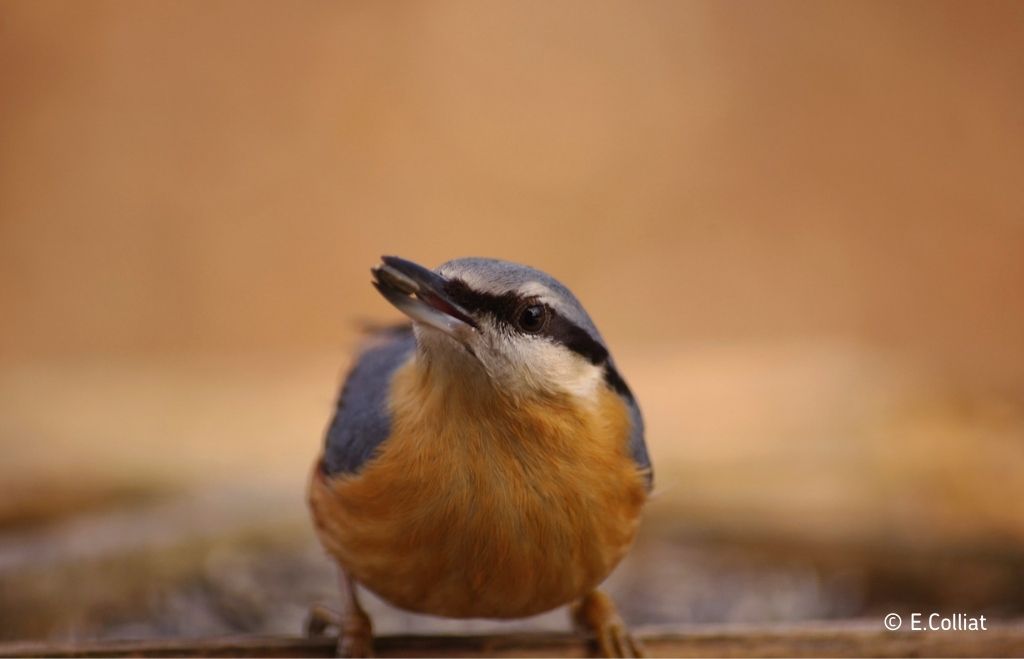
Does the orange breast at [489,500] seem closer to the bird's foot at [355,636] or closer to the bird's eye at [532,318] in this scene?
the bird's eye at [532,318]

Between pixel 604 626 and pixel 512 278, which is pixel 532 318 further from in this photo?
pixel 604 626

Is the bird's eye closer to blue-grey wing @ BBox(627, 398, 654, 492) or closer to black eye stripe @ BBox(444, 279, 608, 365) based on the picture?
black eye stripe @ BBox(444, 279, 608, 365)

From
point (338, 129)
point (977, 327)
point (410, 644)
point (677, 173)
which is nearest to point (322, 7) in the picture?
point (338, 129)

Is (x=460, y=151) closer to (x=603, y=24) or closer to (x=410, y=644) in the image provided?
Result: (x=603, y=24)

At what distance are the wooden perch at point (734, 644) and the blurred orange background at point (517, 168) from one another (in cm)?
430

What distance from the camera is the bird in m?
2.67

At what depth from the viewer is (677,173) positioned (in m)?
9.38

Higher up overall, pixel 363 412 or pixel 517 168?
pixel 363 412

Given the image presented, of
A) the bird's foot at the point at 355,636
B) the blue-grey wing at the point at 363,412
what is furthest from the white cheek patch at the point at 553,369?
the bird's foot at the point at 355,636

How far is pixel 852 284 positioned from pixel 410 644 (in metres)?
6.36

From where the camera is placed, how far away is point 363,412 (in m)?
3.20

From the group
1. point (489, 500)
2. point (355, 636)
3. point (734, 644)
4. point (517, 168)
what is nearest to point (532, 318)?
point (489, 500)

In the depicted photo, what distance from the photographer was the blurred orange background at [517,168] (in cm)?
873

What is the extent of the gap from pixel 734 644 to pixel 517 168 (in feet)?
21.8
